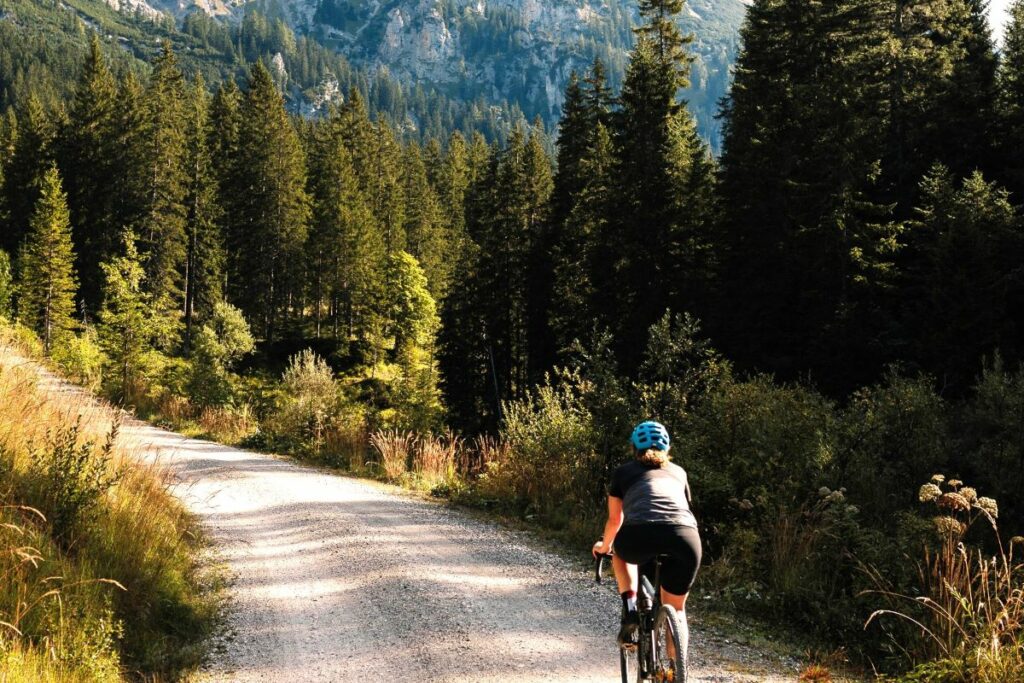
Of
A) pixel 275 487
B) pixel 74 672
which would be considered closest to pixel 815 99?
pixel 275 487

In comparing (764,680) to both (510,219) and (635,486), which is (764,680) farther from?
(510,219)

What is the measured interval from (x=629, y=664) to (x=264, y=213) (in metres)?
56.6

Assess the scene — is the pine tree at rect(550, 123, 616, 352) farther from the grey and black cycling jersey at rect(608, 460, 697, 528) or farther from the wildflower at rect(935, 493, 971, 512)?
the grey and black cycling jersey at rect(608, 460, 697, 528)

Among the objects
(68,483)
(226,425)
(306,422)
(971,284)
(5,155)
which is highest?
(5,155)

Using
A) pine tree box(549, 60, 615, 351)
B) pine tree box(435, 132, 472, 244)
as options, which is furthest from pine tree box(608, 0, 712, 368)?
pine tree box(435, 132, 472, 244)

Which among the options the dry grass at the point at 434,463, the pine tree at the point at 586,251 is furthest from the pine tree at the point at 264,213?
the dry grass at the point at 434,463

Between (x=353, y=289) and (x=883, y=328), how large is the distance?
43.6 metres

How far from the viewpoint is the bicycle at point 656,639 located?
14.1 feet

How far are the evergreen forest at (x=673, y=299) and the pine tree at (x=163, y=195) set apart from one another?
0.22 metres

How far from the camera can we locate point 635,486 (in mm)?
4719

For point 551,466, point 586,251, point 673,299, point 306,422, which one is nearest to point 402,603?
point 551,466

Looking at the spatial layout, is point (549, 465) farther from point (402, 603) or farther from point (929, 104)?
point (929, 104)

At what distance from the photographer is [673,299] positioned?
27.9 m

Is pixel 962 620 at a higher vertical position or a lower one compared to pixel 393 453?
lower
